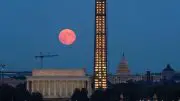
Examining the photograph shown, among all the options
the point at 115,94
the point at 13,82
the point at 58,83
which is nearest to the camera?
the point at 115,94

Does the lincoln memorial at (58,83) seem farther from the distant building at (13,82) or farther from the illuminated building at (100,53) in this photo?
the distant building at (13,82)

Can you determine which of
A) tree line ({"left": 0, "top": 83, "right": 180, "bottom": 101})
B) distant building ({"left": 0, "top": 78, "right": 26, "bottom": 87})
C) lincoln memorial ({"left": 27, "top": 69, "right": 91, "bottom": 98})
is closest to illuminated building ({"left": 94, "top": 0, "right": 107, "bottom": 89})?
lincoln memorial ({"left": 27, "top": 69, "right": 91, "bottom": 98})

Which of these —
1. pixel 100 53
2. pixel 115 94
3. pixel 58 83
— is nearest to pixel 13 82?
pixel 100 53

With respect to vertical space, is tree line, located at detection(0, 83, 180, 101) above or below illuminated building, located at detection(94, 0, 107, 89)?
below

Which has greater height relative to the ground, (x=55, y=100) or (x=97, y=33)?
(x=97, y=33)

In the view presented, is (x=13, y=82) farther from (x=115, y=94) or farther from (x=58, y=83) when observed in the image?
(x=115, y=94)

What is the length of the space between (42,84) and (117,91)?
30877 mm

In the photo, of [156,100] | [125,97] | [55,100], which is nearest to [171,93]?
[156,100]

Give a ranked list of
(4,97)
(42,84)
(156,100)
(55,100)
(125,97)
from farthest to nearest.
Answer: (42,84)
(55,100)
(125,97)
(156,100)
(4,97)

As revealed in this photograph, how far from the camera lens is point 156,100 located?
96.6 metres

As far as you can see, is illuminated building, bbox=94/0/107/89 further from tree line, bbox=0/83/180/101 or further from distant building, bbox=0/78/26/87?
tree line, bbox=0/83/180/101

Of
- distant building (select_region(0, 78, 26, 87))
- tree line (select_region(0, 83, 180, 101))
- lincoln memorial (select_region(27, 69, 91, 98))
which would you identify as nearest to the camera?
tree line (select_region(0, 83, 180, 101))

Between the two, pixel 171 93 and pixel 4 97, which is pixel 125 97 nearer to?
pixel 171 93

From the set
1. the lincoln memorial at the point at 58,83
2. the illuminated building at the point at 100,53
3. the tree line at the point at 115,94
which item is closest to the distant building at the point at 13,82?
the illuminated building at the point at 100,53
